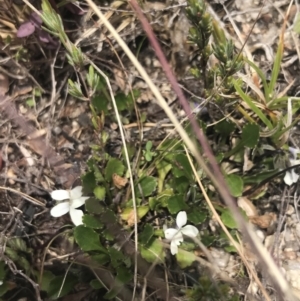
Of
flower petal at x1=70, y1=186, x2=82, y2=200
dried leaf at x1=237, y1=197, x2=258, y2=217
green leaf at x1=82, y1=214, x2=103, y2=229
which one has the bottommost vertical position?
dried leaf at x1=237, y1=197, x2=258, y2=217

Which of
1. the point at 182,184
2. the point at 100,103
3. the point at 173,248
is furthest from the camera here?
the point at 100,103

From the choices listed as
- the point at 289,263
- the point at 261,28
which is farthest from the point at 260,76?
the point at 289,263

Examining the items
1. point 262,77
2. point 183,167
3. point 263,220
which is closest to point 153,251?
point 183,167

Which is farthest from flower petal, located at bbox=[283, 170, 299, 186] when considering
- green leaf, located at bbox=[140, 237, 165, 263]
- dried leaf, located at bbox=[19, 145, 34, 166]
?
dried leaf, located at bbox=[19, 145, 34, 166]

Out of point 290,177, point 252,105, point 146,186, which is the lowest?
point 290,177

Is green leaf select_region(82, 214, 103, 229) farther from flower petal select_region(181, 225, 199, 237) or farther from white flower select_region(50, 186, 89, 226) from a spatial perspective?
flower petal select_region(181, 225, 199, 237)

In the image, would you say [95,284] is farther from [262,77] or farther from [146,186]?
[262,77]

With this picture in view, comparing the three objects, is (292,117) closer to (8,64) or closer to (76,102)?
(76,102)
